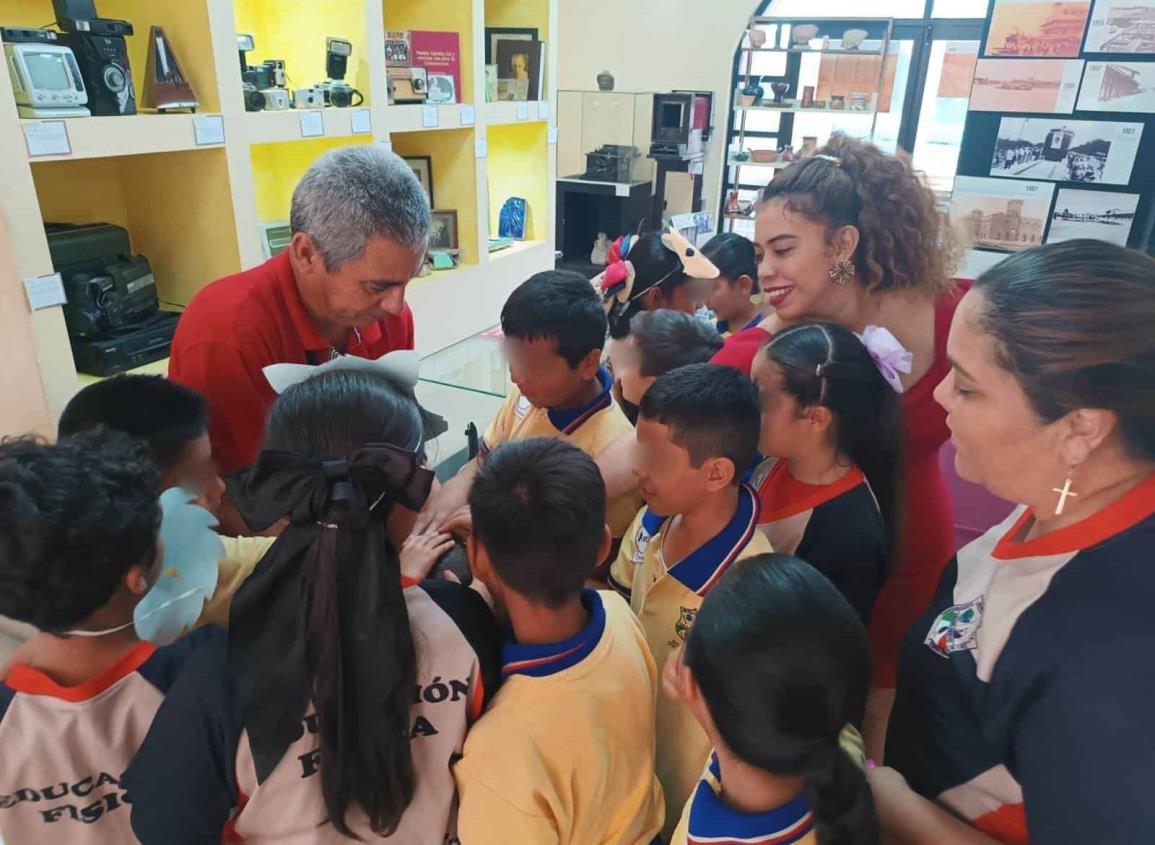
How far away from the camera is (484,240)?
11.5ft

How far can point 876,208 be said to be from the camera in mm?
1297

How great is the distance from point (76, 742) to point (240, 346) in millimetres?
716

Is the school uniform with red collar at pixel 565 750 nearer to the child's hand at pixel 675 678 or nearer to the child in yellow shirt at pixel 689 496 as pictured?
the child's hand at pixel 675 678

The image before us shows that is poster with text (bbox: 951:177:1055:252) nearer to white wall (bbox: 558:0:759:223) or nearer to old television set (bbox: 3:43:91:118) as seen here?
white wall (bbox: 558:0:759:223)

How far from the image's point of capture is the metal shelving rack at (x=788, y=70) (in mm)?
5180

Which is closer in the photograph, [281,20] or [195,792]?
[195,792]

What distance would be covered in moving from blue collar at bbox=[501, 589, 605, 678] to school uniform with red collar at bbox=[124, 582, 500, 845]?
2cm

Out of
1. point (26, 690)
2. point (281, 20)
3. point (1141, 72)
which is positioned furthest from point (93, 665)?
point (1141, 72)

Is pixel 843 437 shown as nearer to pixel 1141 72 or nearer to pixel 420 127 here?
pixel 420 127

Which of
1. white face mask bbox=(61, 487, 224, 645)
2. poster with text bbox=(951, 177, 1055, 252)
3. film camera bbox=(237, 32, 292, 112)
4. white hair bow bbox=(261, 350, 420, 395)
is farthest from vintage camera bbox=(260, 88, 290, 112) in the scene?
poster with text bbox=(951, 177, 1055, 252)

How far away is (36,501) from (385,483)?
13.7 inches

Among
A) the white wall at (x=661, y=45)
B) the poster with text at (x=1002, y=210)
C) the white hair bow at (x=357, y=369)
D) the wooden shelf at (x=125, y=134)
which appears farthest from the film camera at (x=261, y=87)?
the white wall at (x=661, y=45)

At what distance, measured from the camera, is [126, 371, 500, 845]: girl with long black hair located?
0.78 m

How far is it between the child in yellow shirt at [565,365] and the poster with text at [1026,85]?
8.54 feet
